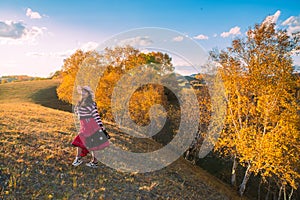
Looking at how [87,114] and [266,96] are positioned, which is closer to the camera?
[87,114]

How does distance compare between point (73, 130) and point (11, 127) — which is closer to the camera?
point (11, 127)

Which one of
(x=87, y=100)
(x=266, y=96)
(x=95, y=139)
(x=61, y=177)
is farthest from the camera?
(x=266, y=96)

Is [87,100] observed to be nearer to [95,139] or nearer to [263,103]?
[95,139]

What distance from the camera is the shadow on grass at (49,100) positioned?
61.1 metres

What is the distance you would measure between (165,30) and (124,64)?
1855cm

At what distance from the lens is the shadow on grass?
61.1 m

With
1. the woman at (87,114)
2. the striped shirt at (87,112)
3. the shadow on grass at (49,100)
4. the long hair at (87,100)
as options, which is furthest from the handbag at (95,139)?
the shadow on grass at (49,100)

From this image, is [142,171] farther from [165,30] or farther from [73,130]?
[165,30]

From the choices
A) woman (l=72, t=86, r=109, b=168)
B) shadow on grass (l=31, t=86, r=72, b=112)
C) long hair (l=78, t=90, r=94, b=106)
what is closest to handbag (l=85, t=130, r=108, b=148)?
woman (l=72, t=86, r=109, b=168)

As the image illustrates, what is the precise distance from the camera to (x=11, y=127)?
17359 millimetres

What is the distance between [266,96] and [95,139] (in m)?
14.4

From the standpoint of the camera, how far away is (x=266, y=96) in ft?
60.8

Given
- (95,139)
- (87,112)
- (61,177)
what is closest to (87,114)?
(87,112)

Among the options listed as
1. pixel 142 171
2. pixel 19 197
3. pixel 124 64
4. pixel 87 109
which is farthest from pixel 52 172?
pixel 124 64
